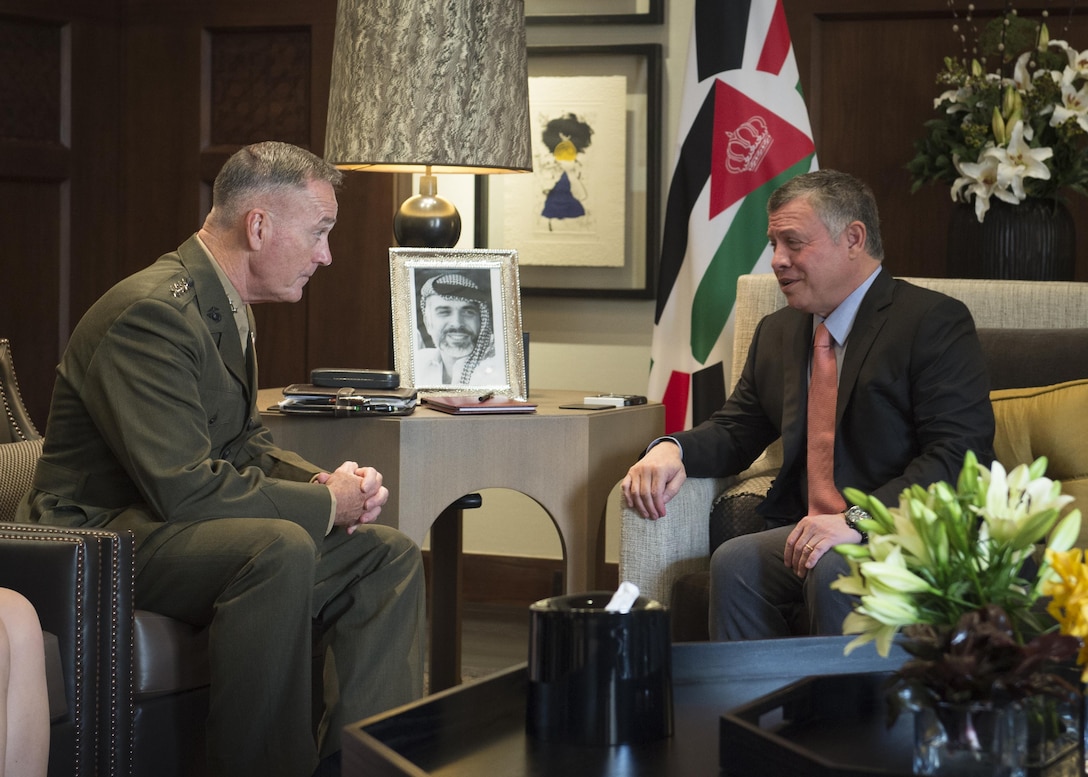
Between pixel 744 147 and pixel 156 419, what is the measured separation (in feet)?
5.96

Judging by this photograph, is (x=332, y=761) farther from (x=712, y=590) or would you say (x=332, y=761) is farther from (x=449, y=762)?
(x=449, y=762)

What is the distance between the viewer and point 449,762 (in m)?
1.39

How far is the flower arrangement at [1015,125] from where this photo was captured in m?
2.98

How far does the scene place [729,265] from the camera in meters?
3.36

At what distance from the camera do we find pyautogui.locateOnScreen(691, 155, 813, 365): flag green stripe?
3.34 meters

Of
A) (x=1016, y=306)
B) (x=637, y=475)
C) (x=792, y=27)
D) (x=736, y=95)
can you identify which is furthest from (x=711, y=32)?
(x=637, y=475)

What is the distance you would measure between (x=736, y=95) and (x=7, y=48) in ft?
7.16

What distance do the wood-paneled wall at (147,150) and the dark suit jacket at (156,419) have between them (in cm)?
176

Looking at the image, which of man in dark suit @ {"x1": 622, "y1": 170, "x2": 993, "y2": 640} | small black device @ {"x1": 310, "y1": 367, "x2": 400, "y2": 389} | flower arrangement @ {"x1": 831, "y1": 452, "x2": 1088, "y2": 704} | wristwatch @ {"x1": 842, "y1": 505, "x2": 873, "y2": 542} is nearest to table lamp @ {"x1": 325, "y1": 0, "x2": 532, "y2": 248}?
small black device @ {"x1": 310, "y1": 367, "x2": 400, "y2": 389}

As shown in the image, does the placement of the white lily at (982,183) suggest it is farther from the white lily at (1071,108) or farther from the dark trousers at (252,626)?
the dark trousers at (252,626)

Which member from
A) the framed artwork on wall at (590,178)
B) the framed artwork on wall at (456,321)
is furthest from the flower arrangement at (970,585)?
the framed artwork on wall at (590,178)

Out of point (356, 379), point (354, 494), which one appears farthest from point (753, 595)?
point (356, 379)

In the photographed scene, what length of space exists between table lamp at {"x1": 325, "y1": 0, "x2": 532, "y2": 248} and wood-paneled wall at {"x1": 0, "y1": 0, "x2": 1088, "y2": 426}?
1.01 meters

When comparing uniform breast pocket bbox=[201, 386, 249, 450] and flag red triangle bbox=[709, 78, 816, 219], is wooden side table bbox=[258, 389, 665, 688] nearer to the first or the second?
uniform breast pocket bbox=[201, 386, 249, 450]
